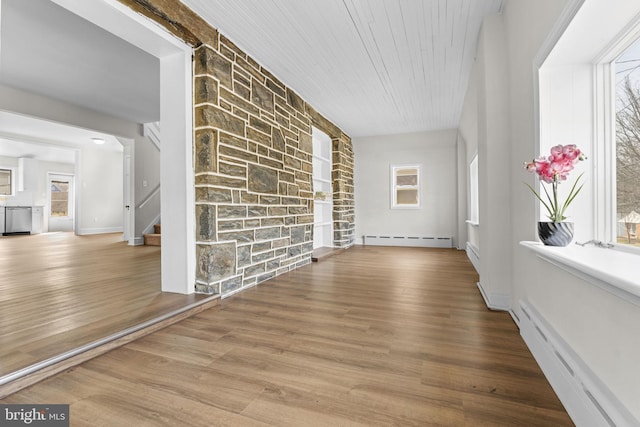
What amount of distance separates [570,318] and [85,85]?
581 cm

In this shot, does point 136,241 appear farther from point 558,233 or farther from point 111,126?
point 558,233

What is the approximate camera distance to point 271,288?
3.06m

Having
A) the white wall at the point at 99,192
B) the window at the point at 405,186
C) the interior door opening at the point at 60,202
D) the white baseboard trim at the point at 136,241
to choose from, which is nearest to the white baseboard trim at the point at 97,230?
the white wall at the point at 99,192

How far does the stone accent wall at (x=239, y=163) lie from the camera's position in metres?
2.57

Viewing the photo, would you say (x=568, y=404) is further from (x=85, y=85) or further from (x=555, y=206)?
(x=85, y=85)

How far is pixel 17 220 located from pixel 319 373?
11.3 m

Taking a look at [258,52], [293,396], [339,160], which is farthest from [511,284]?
[339,160]

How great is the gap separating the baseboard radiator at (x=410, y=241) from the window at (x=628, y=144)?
5204 millimetres

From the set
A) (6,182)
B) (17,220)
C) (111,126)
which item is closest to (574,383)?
(111,126)

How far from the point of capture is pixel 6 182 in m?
8.92

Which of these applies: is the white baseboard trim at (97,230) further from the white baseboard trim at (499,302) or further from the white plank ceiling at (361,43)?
the white baseboard trim at (499,302)

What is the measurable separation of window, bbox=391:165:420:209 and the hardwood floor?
4373 millimetres

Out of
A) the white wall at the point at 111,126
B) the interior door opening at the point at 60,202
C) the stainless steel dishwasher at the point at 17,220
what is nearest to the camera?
the white wall at the point at 111,126

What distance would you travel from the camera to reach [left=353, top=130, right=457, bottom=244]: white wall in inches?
252
